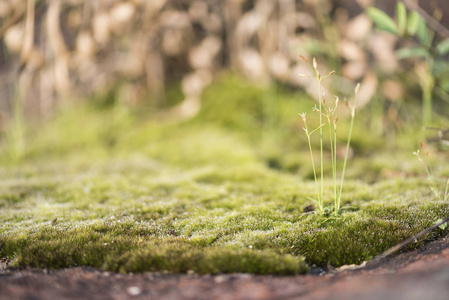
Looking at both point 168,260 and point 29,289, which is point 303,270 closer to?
point 168,260

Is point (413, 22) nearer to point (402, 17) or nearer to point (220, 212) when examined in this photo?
point (402, 17)

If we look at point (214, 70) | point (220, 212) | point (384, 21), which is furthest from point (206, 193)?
point (214, 70)

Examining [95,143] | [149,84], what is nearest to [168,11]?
[149,84]

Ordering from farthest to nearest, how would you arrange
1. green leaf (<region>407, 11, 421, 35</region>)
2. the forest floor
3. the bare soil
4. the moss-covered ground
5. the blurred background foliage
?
the blurred background foliage
green leaf (<region>407, 11, 421, 35</region>)
the moss-covered ground
the forest floor
the bare soil

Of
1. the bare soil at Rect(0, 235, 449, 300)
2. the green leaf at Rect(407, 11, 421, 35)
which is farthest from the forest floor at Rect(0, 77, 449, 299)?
the green leaf at Rect(407, 11, 421, 35)

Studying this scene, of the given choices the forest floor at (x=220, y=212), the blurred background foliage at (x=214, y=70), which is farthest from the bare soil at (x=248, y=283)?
the blurred background foliage at (x=214, y=70)

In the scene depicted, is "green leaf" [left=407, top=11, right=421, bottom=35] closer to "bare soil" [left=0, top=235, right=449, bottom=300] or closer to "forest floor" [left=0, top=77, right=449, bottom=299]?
"forest floor" [left=0, top=77, right=449, bottom=299]

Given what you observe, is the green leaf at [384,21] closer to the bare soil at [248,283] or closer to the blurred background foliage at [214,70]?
the blurred background foliage at [214,70]
